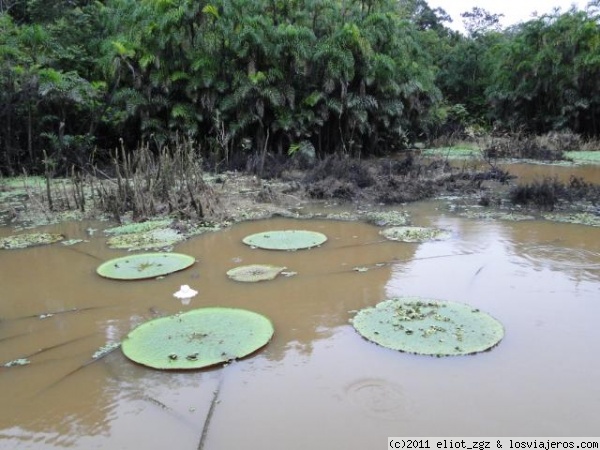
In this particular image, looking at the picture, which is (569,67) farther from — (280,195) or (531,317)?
(531,317)

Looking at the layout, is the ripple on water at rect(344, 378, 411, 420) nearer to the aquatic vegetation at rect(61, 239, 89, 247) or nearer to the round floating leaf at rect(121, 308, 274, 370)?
the round floating leaf at rect(121, 308, 274, 370)

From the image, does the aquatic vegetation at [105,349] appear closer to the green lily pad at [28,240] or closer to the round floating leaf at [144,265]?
the round floating leaf at [144,265]

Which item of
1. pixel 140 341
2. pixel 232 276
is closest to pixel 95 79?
pixel 232 276

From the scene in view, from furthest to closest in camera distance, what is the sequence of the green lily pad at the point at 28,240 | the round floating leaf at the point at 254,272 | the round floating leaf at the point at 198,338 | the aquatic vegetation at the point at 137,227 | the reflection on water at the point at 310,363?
the aquatic vegetation at the point at 137,227 < the green lily pad at the point at 28,240 < the round floating leaf at the point at 254,272 < the round floating leaf at the point at 198,338 < the reflection on water at the point at 310,363

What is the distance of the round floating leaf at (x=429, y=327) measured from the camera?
3771 millimetres

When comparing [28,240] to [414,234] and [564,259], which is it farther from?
[564,259]

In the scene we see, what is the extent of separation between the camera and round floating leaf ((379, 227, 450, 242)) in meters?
6.71

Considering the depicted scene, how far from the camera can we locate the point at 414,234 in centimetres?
684

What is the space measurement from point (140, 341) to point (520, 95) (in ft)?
62.2

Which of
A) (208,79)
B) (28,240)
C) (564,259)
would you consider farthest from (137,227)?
(208,79)

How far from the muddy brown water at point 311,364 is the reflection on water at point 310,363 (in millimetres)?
11

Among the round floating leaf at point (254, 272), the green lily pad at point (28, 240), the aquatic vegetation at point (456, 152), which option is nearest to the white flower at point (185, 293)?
the round floating leaf at point (254, 272)

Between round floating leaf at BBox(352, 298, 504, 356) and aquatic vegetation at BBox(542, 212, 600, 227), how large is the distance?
391 centimetres

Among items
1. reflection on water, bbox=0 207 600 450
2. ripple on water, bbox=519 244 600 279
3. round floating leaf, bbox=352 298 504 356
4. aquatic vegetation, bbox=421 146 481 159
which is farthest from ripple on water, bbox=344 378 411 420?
aquatic vegetation, bbox=421 146 481 159
